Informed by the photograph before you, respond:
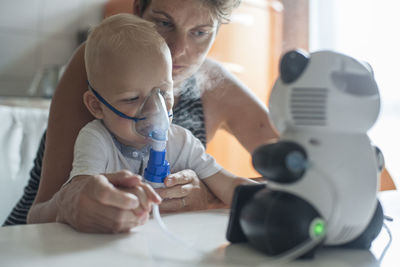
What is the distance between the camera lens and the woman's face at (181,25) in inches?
40.1

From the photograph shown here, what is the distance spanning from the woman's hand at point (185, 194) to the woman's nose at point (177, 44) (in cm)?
33

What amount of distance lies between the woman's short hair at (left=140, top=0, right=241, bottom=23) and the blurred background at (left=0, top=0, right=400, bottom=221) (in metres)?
0.24

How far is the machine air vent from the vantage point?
1.41 feet

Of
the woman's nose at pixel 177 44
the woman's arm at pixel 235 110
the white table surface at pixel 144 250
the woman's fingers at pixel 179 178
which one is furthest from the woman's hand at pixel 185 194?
the woman's arm at pixel 235 110

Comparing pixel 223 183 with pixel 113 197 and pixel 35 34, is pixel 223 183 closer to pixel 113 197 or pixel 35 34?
pixel 113 197

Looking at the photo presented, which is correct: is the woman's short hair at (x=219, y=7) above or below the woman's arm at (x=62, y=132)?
above

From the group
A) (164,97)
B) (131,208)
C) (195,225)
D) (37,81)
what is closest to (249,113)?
(164,97)

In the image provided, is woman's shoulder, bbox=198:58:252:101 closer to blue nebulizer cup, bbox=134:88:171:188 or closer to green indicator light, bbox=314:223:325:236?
blue nebulizer cup, bbox=134:88:171:188

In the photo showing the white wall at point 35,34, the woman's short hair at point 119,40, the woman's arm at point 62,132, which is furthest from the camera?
the white wall at point 35,34

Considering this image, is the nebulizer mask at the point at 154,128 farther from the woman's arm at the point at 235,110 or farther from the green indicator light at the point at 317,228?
the woman's arm at the point at 235,110

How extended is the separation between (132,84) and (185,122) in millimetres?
446

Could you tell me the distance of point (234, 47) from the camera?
8.05 ft

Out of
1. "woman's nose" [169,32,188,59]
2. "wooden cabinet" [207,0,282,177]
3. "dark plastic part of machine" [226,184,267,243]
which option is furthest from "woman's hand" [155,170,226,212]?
"wooden cabinet" [207,0,282,177]

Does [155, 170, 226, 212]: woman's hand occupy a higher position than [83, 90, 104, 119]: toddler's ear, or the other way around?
[83, 90, 104, 119]: toddler's ear
